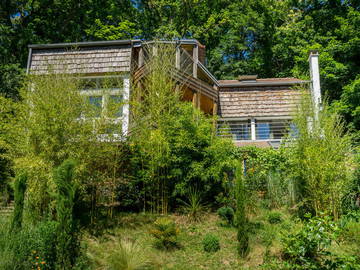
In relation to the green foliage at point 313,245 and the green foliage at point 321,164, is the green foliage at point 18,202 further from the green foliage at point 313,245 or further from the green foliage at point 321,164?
the green foliage at point 321,164

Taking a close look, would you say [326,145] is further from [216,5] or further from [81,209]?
[216,5]

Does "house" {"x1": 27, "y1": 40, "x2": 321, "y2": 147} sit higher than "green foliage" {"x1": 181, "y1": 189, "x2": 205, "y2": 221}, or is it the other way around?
"house" {"x1": 27, "y1": 40, "x2": 321, "y2": 147}

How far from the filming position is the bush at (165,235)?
6773 millimetres

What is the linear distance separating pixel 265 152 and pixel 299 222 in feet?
9.58

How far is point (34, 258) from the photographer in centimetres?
545

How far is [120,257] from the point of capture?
227 inches

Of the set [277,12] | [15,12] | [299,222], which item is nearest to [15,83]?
[15,12]

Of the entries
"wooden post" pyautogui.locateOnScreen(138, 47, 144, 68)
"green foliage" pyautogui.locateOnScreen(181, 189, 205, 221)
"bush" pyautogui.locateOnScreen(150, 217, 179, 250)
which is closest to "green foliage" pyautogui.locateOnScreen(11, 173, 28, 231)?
"bush" pyautogui.locateOnScreen(150, 217, 179, 250)

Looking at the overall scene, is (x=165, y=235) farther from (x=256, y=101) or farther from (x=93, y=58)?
(x=256, y=101)

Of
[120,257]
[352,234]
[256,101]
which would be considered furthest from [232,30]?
[120,257]

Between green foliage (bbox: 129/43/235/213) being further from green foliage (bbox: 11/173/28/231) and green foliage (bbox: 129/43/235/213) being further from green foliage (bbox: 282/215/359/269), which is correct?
green foliage (bbox: 282/215/359/269)

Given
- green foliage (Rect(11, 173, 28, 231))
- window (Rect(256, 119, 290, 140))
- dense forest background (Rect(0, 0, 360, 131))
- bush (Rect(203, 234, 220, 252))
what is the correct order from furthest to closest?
dense forest background (Rect(0, 0, 360, 131)) < window (Rect(256, 119, 290, 140)) < bush (Rect(203, 234, 220, 252)) < green foliage (Rect(11, 173, 28, 231))

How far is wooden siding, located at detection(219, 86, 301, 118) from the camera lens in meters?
13.8

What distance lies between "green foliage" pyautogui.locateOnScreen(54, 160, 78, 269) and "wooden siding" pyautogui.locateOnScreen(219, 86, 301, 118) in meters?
9.19
